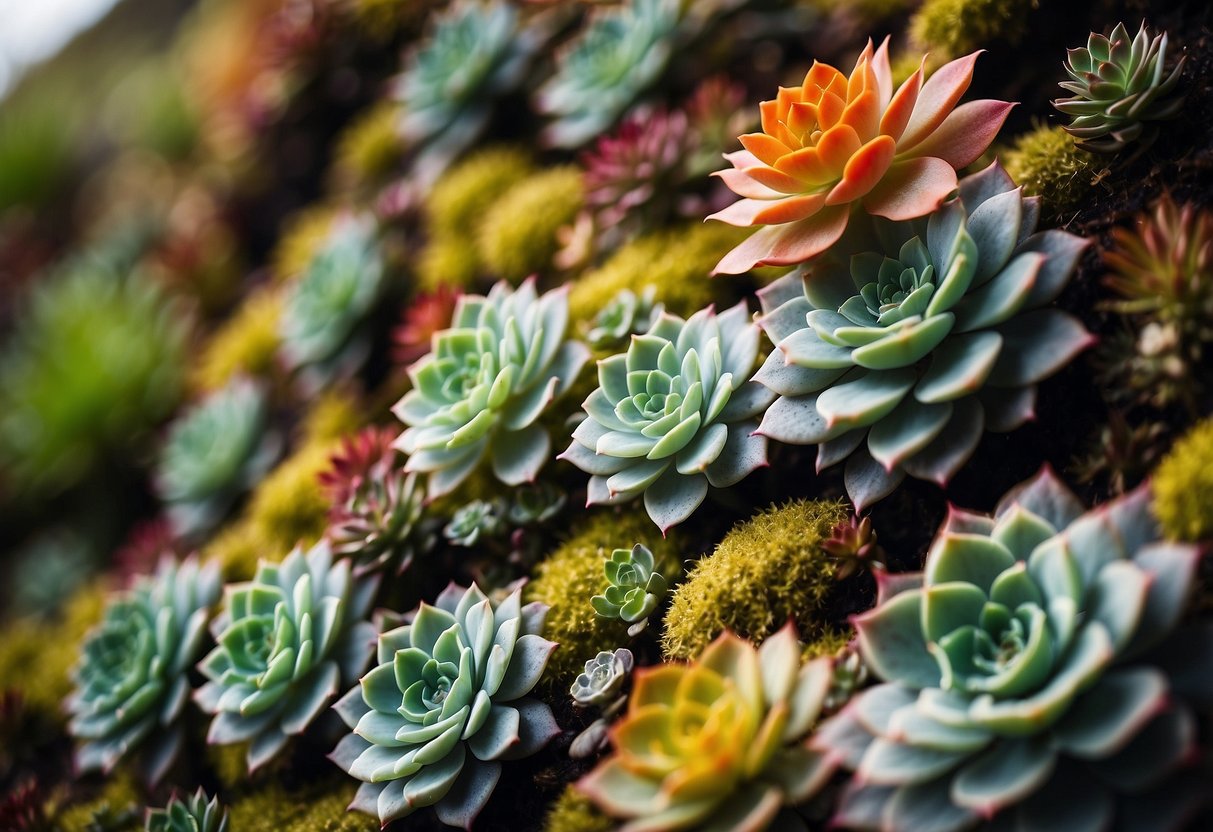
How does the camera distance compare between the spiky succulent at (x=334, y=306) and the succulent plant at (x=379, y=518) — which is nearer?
the succulent plant at (x=379, y=518)

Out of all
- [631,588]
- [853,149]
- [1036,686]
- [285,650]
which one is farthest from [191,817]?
[853,149]

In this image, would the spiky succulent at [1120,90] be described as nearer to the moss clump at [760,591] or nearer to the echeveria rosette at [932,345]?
the echeveria rosette at [932,345]

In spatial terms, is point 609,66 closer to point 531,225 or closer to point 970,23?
point 531,225

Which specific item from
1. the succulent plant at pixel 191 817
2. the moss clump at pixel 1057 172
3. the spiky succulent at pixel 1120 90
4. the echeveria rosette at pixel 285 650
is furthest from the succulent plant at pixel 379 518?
the spiky succulent at pixel 1120 90

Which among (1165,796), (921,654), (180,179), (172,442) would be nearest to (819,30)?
(921,654)

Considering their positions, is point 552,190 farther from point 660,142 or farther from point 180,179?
point 180,179

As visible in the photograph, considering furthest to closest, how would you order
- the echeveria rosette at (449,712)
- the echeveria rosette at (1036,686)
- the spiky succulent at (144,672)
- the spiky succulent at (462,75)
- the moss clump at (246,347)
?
the moss clump at (246,347) < the spiky succulent at (462,75) < the spiky succulent at (144,672) < the echeveria rosette at (449,712) < the echeveria rosette at (1036,686)

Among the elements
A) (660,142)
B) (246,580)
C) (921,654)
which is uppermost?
(660,142)
